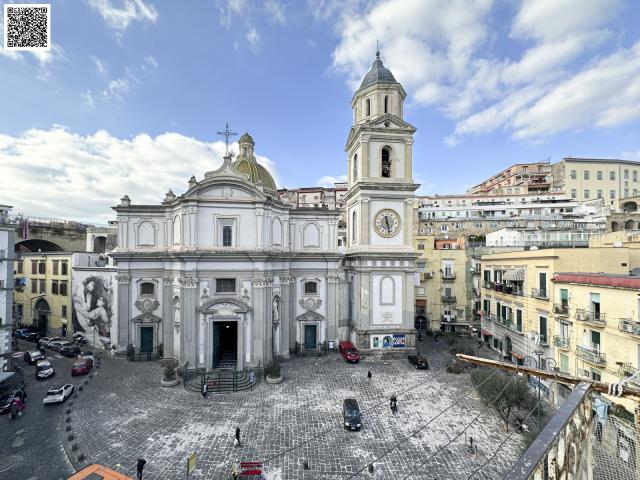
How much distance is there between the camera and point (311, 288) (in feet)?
96.7

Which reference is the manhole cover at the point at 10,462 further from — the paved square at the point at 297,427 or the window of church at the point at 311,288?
the window of church at the point at 311,288

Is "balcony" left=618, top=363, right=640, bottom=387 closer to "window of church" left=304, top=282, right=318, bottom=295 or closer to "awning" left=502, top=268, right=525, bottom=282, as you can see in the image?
"awning" left=502, top=268, right=525, bottom=282

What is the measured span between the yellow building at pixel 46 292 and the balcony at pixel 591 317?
139 feet

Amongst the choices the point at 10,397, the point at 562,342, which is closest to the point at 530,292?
the point at 562,342

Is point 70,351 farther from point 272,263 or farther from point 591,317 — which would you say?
point 591,317

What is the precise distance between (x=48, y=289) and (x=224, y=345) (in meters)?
22.0

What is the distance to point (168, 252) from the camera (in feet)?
85.1

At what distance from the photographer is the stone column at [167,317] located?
25816mm

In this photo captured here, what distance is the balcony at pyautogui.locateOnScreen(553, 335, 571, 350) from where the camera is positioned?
1936cm

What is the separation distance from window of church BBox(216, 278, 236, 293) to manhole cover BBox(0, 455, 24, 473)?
1299cm

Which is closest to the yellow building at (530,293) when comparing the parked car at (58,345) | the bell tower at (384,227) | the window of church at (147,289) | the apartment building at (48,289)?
the bell tower at (384,227)

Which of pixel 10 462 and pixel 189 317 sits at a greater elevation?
pixel 189 317

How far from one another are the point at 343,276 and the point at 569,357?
17035mm

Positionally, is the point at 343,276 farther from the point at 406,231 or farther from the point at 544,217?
the point at 544,217
